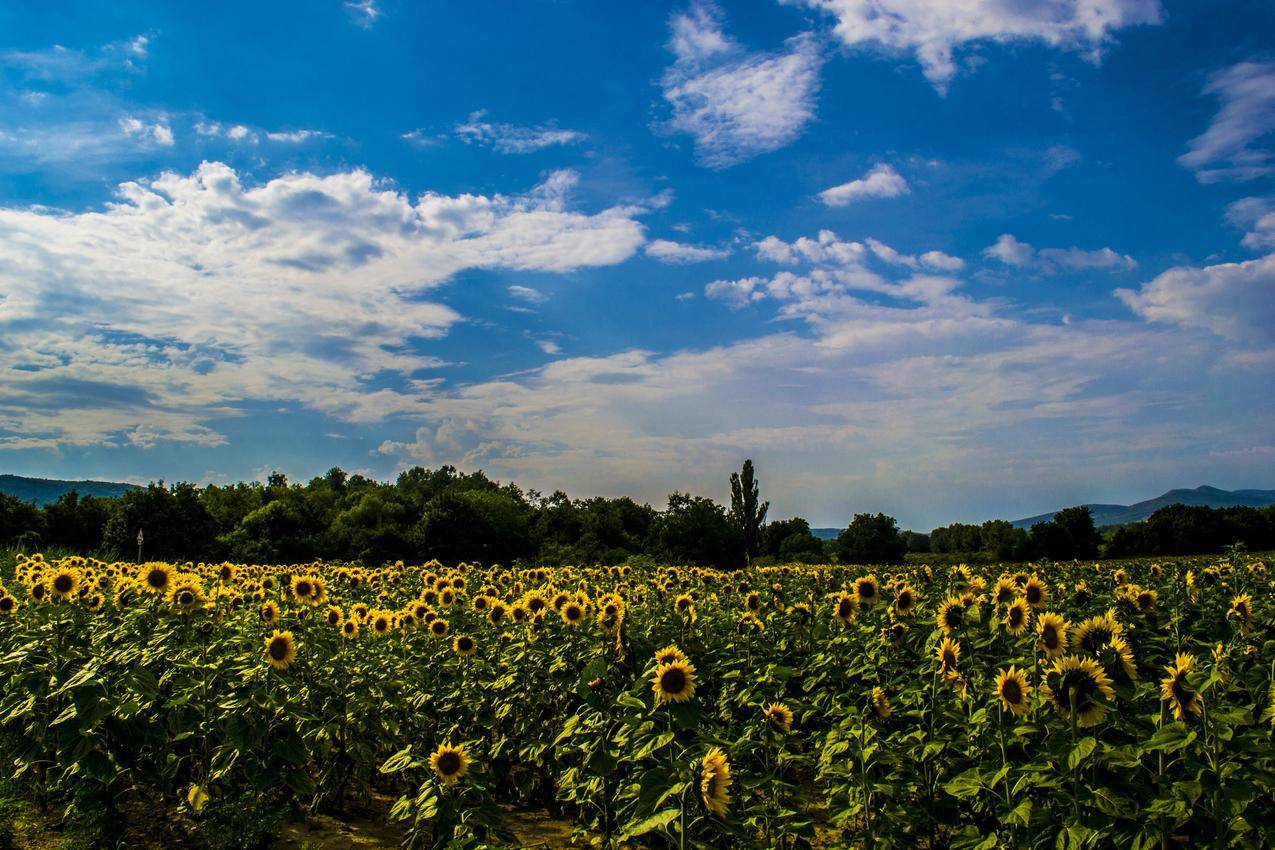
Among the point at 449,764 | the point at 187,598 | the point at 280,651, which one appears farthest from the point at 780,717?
the point at 187,598

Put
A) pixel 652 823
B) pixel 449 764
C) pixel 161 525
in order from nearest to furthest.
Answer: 1. pixel 652 823
2. pixel 449 764
3. pixel 161 525

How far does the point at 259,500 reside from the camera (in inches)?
2219

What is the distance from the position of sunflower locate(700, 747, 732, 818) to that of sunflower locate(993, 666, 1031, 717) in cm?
167

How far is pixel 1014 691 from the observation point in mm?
4086

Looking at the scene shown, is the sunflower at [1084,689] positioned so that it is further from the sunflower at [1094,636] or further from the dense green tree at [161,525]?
the dense green tree at [161,525]

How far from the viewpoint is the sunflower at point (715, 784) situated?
341 centimetres

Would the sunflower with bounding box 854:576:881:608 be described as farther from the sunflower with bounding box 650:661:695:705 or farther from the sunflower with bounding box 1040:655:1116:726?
the sunflower with bounding box 650:661:695:705

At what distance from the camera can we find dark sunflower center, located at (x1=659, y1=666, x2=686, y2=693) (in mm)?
4066

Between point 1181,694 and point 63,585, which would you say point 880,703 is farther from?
point 63,585

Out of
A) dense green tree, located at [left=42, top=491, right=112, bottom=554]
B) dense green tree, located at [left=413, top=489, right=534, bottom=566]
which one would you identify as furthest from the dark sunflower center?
dense green tree, located at [left=42, top=491, right=112, bottom=554]

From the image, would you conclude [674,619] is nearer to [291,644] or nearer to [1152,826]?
[291,644]

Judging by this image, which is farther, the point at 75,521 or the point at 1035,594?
the point at 75,521

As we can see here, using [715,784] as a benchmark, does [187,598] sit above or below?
above

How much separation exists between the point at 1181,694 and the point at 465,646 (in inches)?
191
